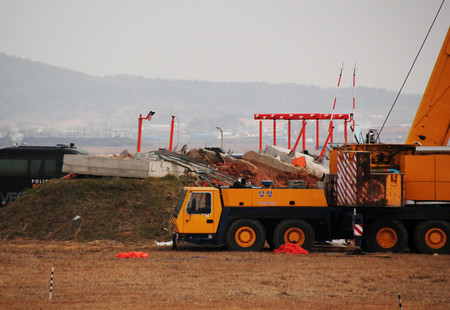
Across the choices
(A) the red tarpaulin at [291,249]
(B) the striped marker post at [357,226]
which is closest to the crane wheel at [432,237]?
(B) the striped marker post at [357,226]

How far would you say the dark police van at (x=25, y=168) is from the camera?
3303 cm

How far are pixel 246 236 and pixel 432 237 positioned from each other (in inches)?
238

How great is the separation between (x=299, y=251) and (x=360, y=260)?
2.20 meters

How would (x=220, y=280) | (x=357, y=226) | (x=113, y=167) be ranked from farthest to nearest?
(x=113, y=167) < (x=357, y=226) < (x=220, y=280)

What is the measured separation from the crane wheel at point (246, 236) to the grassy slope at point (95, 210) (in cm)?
423

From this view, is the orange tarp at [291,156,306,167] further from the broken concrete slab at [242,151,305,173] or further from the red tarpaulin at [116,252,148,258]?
the red tarpaulin at [116,252,148,258]

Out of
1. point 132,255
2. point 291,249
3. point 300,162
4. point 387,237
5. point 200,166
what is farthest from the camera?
point 300,162

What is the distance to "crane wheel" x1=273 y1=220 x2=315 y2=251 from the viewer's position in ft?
72.3

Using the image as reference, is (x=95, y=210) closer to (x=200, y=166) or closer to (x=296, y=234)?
(x=200, y=166)

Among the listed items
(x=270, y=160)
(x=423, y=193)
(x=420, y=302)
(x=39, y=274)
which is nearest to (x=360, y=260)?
(x=423, y=193)

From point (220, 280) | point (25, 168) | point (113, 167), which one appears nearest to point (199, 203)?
point (220, 280)

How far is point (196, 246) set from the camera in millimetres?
24062

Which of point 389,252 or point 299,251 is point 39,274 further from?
point 389,252

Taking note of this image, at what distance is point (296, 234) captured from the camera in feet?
73.0
